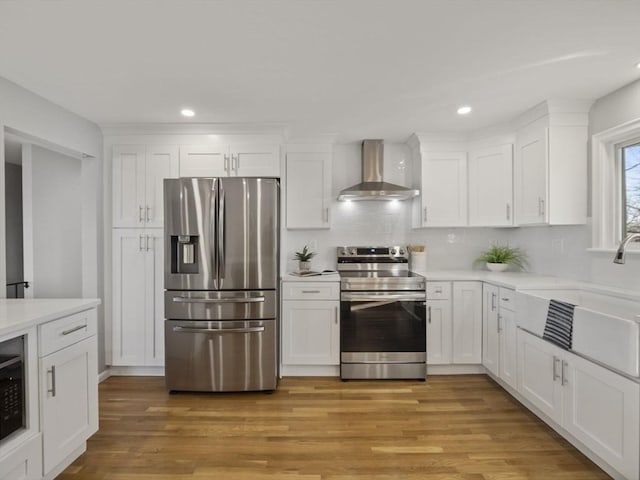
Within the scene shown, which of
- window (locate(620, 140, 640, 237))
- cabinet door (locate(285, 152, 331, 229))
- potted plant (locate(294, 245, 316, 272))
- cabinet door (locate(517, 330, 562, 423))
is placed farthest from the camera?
potted plant (locate(294, 245, 316, 272))

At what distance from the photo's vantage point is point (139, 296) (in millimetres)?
→ 3162

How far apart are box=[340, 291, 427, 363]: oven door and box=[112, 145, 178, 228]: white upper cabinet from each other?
77.9 inches

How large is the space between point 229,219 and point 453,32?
2030mm

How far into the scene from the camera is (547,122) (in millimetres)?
2699

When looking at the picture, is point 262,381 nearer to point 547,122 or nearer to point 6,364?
point 6,364

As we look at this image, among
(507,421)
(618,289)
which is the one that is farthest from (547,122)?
(507,421)

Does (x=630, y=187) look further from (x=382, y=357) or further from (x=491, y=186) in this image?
(x=382, y=357)

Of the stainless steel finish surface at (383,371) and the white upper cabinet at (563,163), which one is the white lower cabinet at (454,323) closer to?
the stainless steel finish surface at (383,371)

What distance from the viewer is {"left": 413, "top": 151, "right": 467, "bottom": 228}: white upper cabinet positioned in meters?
3.45

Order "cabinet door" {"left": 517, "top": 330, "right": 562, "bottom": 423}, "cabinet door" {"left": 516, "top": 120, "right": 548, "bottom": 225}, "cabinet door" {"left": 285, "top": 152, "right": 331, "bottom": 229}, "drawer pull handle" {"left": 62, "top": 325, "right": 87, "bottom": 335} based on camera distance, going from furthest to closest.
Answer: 1. "cabinet door" {"left": 285, "top": 152, "right": 331, "bottom": 229}
2. "cabinet door" {"left": 516, "top": 120, "right": 548, "bottom": 225}
3. "cabinet door" {"left": 517, "top": 330, "right": 562, "bottom": 423}
4. "drawer pull handle" {"left": 62, "top": 325, "right": 87, "bottom": 335}

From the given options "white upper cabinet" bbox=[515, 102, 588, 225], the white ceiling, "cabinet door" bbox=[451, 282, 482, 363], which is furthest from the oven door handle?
the white ceiling

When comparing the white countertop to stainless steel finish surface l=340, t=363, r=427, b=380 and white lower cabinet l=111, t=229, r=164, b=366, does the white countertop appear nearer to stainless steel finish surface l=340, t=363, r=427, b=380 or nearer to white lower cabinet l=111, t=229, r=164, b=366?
white lower cabinet l=111, t=229, r=164, b=366

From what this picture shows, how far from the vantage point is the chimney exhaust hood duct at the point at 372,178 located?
134 inches

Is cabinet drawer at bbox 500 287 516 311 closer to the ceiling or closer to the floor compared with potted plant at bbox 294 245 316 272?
closer to the floor
